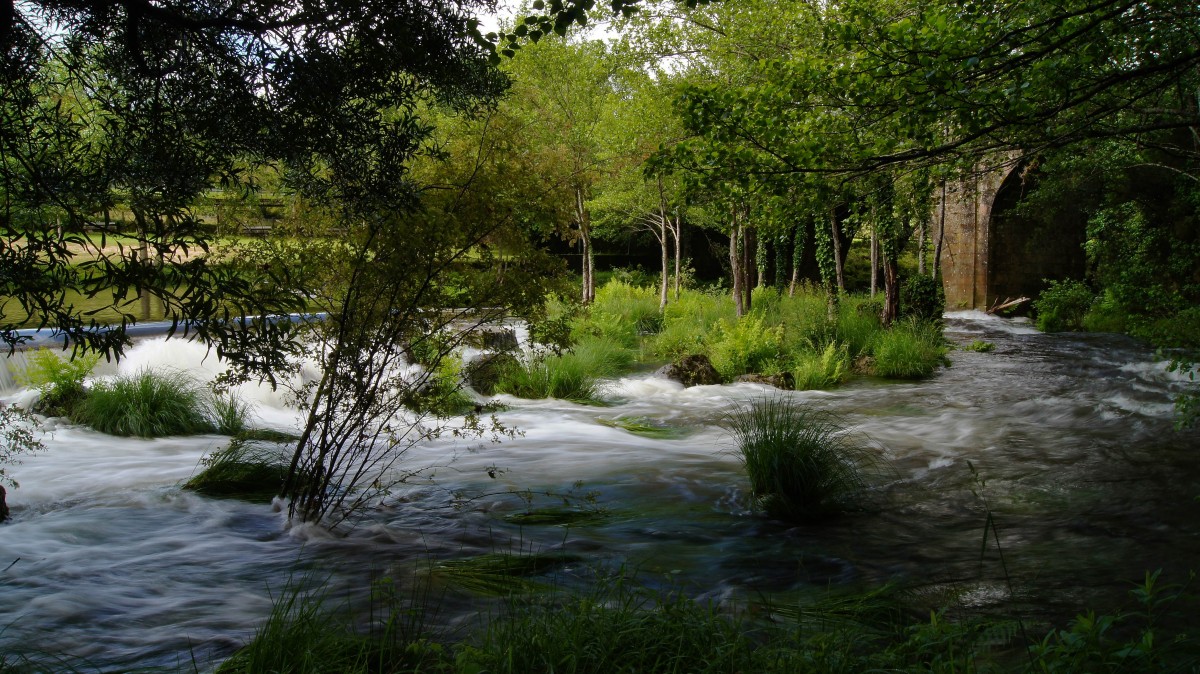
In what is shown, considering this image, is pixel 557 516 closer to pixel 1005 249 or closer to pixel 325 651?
pixel 325 651

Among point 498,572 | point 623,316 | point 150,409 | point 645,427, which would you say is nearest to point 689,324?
point 623,316

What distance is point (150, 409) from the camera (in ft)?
31.1

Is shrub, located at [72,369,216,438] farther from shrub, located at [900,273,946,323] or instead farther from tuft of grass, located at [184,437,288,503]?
shrub, located at [900,273,946,323]

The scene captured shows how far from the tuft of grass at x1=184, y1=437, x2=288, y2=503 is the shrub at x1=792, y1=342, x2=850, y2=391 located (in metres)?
8.58

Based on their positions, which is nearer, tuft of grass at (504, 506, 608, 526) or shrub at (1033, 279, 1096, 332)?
tuft of grass at (504, 506, 608, 526)

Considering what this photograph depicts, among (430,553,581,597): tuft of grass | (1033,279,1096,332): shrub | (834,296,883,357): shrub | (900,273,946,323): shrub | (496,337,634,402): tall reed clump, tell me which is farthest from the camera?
(1033,279,1096,332): shrub

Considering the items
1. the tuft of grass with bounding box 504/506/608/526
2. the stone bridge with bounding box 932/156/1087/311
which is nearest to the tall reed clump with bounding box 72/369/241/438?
the tuft of grass with bounding box 504/506/608/526

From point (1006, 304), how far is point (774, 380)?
14055 mm

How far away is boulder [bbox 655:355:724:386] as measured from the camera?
13.9 metres

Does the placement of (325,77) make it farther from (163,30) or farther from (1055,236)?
(1055,236)

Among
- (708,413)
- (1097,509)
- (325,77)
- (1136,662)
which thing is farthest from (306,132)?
(708,413)

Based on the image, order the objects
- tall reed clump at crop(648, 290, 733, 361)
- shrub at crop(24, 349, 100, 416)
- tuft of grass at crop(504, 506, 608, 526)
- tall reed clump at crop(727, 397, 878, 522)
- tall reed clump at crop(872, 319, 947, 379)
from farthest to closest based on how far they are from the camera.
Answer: tall reed clump at crop(648, 290, 733, 361), tall reed clump at crop(872, 319, 947, 379), shrub at crop(24, 349, 100, 416), tall reed clump at crop(727, 397, 878, 522), tuft of grass at crop(504, 506, 608, 526)

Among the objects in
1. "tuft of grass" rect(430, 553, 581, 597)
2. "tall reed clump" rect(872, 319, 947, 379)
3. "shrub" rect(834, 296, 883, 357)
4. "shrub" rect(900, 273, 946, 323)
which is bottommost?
"tuft of grass" rect(430, 553, 581, 597)

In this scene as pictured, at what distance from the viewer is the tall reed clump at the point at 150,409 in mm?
9289
